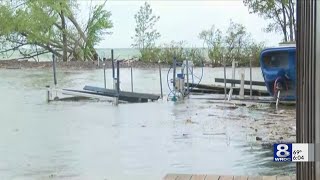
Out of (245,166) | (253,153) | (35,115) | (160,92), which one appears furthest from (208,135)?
(35,115)

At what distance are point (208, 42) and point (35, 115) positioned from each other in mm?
2326

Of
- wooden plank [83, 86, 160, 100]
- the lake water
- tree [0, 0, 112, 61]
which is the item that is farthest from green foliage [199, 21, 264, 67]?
wooden plank [83, 86, 160, 100]

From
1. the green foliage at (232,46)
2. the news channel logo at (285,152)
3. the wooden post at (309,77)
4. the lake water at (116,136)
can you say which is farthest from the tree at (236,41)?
the wooden post at (309,77)

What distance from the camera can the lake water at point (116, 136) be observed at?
3.05m

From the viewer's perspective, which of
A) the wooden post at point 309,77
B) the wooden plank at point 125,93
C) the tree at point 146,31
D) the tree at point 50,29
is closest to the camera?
the wooden post at point 309,77

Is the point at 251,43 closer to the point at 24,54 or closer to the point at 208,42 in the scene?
the point at 208,42

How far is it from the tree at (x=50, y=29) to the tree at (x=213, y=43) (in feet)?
2.05

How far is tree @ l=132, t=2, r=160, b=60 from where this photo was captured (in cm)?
338

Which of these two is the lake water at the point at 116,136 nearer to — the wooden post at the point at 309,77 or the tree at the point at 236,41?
the tree at the point at 236,41

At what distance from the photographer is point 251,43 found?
3117 millimetres

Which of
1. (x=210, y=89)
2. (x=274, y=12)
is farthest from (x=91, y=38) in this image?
(x=210, y=89)

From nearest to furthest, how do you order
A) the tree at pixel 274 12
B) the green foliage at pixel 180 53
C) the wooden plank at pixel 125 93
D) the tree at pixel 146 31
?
the tree at pixel 274 12 → the green foliage at pixel 180 53 → the tree at pixel 146 31 → the wooden plank at pixel 125 93

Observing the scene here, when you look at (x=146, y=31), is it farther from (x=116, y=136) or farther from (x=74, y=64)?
(x=116, y=136)

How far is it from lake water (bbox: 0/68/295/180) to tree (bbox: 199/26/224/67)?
435 millimetres
